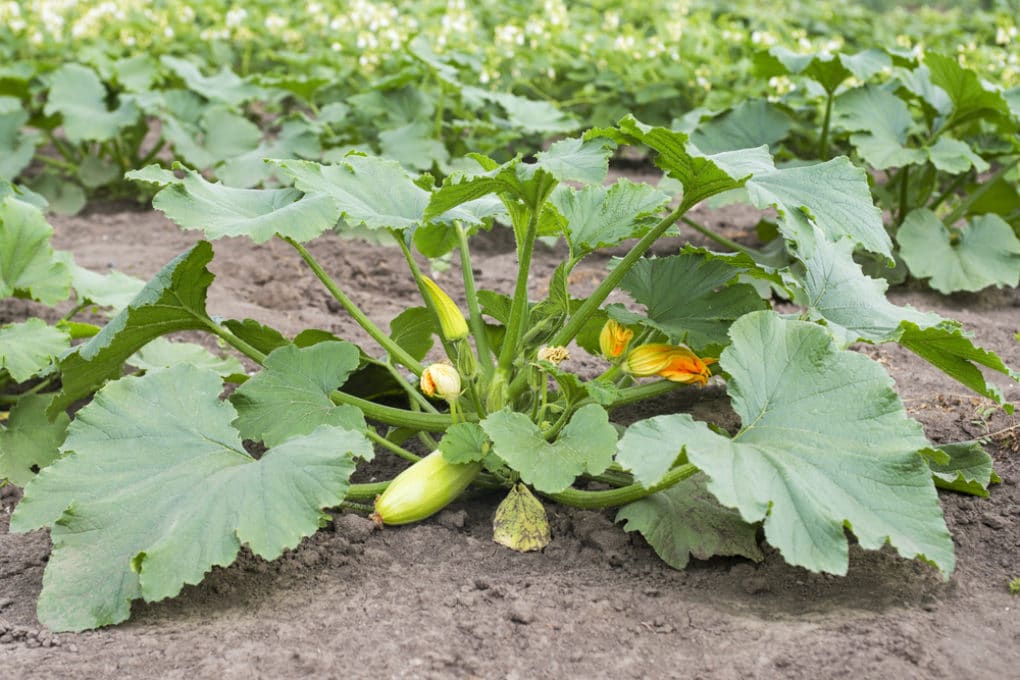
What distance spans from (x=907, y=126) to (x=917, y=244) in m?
0.51

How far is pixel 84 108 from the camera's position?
5945 mm

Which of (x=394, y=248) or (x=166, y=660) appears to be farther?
(x=394, y=248)

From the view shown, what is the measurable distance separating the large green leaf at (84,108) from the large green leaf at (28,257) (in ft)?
8.16

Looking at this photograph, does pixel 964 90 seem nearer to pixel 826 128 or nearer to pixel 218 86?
pixel 826 128

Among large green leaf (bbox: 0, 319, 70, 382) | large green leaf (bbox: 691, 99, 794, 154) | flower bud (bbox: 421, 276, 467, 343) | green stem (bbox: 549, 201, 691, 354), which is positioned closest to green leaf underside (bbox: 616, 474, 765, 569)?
green stem (bbox: 549, 201, 691, 354)

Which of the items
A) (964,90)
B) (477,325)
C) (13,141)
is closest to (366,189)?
(477,325)

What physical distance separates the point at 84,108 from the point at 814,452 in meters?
4.81

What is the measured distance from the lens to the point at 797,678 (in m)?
2.21

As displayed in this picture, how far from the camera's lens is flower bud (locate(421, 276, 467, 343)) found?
303 centimetres

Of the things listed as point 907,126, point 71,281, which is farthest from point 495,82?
point 71,281

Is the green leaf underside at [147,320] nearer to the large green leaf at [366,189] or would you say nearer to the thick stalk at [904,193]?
the large green leaf at [366,189]

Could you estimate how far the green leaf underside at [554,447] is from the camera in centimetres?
255

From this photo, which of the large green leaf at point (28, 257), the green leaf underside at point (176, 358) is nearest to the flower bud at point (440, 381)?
the green leaf underside at point (176, 358)

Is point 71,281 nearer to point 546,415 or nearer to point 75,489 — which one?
point 75,489
